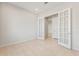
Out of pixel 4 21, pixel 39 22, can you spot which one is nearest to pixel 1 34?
pixel 4 21

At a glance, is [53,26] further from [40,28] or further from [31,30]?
[31,30]

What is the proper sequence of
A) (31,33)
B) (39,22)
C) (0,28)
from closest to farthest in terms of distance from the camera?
(0,28)
(31,33)
(39,22)

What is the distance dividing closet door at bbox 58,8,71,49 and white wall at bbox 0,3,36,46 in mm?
1936

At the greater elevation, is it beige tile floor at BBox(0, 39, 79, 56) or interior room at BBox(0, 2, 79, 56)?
interior room at BBox(0, 2, 79, 56)

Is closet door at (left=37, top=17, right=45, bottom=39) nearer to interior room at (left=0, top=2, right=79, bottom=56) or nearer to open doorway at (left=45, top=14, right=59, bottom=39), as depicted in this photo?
open doorway at (left=45, top=14, right=59, bottom=39)

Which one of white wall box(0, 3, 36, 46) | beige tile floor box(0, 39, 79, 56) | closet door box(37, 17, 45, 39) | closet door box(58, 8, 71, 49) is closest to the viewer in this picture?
beige tile floor box(0, 39, 79, 56)

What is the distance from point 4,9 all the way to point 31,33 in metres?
2.21

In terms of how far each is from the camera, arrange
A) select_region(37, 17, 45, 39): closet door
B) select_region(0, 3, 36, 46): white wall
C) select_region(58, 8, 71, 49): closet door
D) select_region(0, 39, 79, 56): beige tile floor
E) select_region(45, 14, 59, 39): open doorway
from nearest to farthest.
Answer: select_region(0, 39, 79, 56): beige tile floor
select_region(58, 8, 71, 49): closet door
select_region(0, 3, 36, 46): white wall
select_region(37, 17, 45, 39): closet door
select_region(45, 14, 59, 39): open doorway

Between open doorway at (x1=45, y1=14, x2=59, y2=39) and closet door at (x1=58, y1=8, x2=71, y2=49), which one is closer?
closet door at (x1=58, y1=8, x2=71, y2=49)

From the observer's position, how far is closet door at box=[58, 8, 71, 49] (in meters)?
3.63

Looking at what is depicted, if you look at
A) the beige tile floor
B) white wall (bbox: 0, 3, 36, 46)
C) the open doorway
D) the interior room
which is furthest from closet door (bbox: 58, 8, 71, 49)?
white wall (bbox: 0, 3, 36, 46)

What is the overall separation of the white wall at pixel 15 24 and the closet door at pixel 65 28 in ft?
6.35

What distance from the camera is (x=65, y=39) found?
389 cm

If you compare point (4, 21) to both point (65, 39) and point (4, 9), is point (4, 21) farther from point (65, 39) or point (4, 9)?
point (65, 39)
